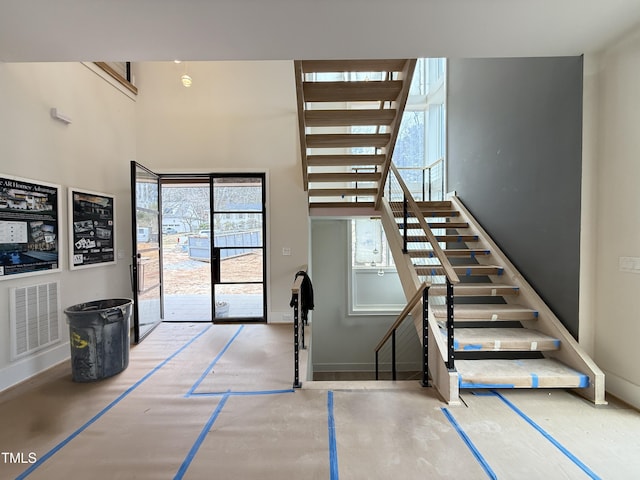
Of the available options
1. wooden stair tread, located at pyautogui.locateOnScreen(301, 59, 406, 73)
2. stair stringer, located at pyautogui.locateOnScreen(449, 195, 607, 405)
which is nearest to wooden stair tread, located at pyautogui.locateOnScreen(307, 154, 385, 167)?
wooden stair tread, located at pyautogui.locateOnScreen(301, 59, 406, 73)

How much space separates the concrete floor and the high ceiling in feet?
9.06

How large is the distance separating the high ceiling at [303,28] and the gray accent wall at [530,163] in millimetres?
611

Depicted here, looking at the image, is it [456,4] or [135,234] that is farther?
[135,234]

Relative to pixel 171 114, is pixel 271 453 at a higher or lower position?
lower

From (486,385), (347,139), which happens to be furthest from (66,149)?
(486,385)

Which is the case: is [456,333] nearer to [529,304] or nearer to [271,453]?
[529,304]

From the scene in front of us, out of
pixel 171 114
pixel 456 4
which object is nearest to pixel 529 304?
pixel 456 4

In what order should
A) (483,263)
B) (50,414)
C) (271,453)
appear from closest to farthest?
(271,453), (50,414), (483,263)

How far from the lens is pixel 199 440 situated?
6.64ft

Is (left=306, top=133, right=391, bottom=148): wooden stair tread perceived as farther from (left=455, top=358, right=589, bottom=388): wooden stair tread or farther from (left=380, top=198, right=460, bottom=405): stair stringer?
(left=455, top=358, right=589, bottom=388): wooden stair tread

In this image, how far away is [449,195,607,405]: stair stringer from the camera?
7.93 feet

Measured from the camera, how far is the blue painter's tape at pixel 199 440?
176 cm

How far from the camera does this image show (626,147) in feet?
7.84

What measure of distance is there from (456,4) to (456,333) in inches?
103
